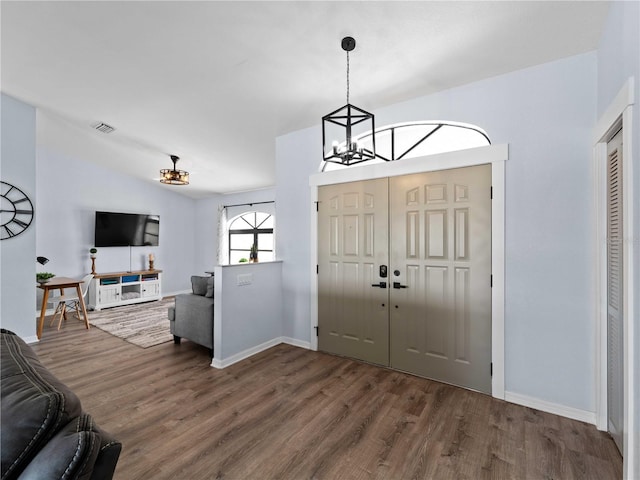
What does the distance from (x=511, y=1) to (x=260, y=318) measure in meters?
3.60

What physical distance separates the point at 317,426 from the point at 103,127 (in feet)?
16.1

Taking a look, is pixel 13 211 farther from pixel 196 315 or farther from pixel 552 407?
pixel 552 407

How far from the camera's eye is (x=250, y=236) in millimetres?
7332

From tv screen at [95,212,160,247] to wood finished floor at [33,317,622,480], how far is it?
361 cm

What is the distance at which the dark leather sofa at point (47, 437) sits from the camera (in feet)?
2.13

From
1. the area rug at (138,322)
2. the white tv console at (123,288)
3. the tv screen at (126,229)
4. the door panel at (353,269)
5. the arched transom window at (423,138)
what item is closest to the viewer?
the arched transom window at (423,138)

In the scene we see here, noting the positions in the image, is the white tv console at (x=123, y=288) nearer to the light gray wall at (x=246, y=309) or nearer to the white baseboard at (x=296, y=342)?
the light gray wall at (x=246, y=309)

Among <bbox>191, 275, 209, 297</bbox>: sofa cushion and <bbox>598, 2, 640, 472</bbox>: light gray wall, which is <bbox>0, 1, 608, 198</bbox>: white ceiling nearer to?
<bbox>598, 2, 640, 472</bbox>: light gray wall

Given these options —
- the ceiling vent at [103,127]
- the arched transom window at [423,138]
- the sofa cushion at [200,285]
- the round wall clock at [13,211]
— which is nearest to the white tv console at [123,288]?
the round wall clock at [13,211]

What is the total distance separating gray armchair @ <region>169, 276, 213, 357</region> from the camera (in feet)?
11.5

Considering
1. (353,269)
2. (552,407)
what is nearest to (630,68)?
(552,407)

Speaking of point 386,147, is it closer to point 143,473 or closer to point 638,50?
point 638,50

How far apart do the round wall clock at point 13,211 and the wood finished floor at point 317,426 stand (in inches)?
75.1

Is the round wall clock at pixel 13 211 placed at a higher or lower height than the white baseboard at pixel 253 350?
higher
